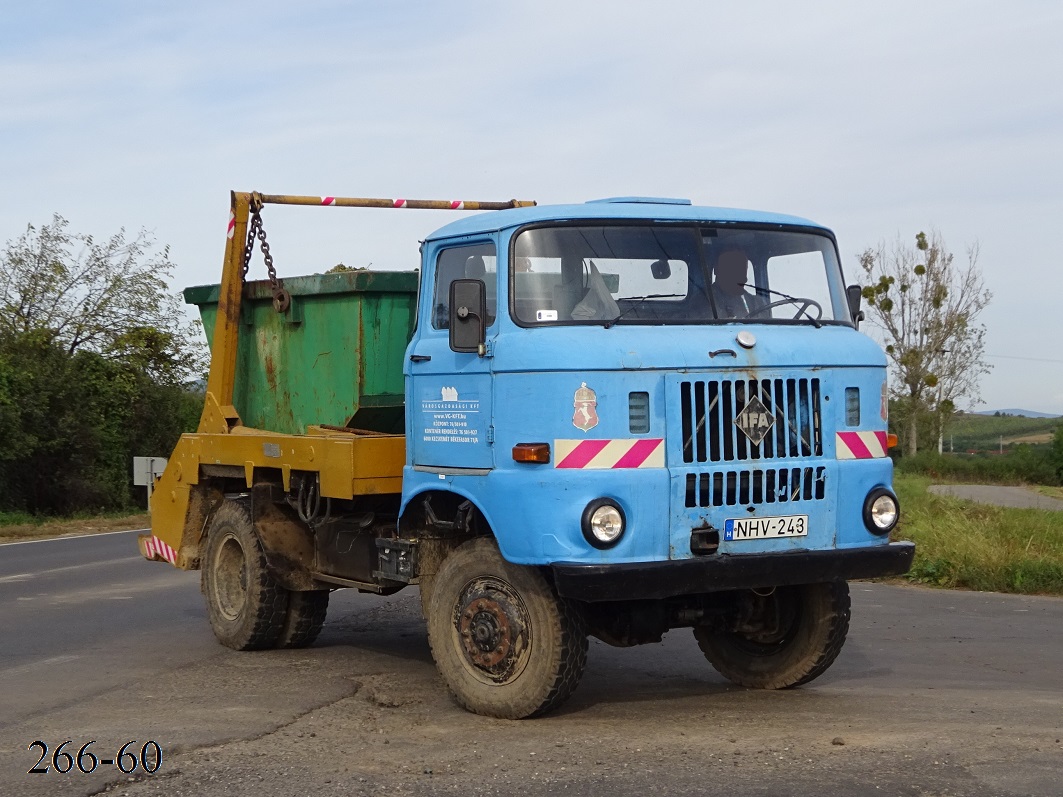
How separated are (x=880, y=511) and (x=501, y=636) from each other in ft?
6.97

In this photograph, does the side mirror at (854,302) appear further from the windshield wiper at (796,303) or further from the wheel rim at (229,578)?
the wheel rim at (229,578)

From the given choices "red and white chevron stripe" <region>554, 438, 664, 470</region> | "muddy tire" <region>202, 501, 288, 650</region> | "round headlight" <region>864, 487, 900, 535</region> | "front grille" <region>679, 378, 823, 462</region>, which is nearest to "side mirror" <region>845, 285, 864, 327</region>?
"front grille" <region>679, 378, 823, 462</region>

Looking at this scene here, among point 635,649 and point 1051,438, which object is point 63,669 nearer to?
point 635,649

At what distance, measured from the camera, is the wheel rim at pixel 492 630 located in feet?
22.3

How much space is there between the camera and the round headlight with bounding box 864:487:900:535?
23.3 feet

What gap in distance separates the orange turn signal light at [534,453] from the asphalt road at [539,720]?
134 centimetres

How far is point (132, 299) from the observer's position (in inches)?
1244

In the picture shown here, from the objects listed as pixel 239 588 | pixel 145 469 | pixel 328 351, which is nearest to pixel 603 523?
pixel 328 351

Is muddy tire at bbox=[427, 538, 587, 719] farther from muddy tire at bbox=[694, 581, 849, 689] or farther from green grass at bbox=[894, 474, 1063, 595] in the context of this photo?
green grass at bbox=[894, 474, 1063, 595]

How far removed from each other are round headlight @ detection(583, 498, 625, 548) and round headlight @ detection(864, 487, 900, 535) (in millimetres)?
1512

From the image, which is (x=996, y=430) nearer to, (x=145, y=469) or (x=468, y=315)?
(x=145, y=469)

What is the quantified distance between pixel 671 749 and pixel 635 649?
3373 mm

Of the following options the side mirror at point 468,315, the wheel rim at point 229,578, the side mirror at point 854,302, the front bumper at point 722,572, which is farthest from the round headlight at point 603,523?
the wheel rim at point 229,578

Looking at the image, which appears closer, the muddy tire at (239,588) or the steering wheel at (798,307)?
the steering wheel at (798,307)
